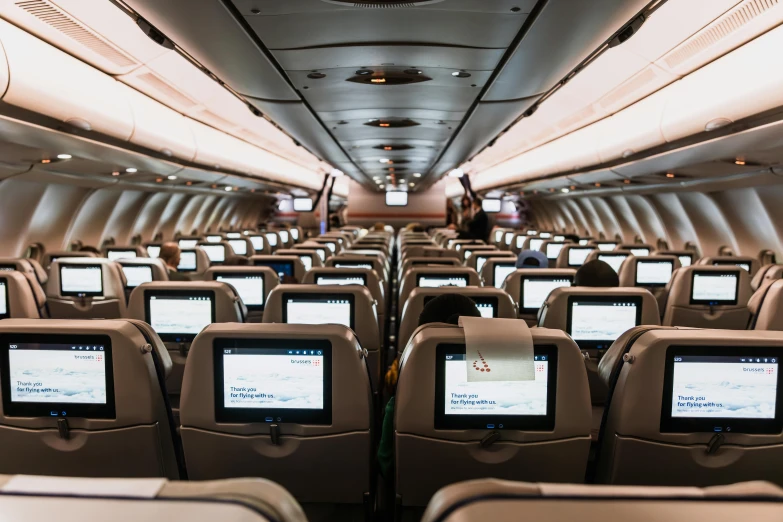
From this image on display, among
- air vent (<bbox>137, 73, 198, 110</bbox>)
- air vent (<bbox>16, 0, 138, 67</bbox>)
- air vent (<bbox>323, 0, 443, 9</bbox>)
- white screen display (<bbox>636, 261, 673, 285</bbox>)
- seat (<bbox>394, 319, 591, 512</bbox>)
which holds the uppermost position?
air vent (<bbox>137, 73, 198, 110</bbox>)

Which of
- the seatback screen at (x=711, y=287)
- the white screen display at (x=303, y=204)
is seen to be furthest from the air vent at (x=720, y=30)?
the white screen display at (x=303, y=204)

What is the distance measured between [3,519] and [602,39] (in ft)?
13.0

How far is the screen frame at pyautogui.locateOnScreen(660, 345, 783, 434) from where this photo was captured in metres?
2.76

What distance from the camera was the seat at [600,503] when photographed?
110 cm

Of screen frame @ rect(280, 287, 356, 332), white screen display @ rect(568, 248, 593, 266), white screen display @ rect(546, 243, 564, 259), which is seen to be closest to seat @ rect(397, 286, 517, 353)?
screen frame @ rect(280, 287, 356, 332)

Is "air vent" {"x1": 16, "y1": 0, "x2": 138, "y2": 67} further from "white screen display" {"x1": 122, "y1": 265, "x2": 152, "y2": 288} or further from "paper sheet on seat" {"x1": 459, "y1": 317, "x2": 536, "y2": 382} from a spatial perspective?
"paper sheet on seat" {"x1": 459, "y1": 317, "x2": 536, "y2": 382}

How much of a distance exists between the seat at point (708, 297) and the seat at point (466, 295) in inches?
95.7

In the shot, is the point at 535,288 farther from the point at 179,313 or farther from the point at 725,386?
the point at 725,386

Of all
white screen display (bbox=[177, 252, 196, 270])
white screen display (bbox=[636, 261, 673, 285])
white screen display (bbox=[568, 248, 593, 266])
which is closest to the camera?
white screen display (bbox=[636, 261, 673, 285])

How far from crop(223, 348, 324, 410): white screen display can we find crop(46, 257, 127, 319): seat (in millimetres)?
4608

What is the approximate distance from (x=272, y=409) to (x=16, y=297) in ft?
12.8

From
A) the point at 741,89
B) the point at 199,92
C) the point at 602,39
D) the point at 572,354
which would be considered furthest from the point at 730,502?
the point at 199,92

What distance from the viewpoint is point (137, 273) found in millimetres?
7828

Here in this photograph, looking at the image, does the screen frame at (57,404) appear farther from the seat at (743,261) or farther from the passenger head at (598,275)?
the seat at (743,261)
